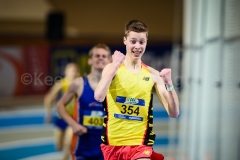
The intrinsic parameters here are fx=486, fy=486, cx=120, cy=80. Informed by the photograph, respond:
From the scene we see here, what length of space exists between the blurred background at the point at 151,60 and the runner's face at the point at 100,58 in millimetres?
1604

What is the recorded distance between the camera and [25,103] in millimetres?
16266

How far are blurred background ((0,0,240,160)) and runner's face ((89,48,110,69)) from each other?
1.60 metres

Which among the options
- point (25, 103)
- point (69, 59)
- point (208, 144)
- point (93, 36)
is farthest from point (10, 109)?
point (208, 144)

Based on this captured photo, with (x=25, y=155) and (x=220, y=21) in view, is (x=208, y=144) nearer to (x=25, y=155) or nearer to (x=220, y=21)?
(x=220, y=21)

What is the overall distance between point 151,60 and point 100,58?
1291 cm

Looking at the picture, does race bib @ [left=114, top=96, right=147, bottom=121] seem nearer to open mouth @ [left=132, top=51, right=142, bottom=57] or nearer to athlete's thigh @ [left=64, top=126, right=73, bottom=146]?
open mouth @ [left=132, top=51, right=142, bottom=57]

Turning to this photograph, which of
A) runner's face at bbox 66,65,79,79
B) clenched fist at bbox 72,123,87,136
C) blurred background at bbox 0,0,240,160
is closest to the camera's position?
clenched fist at bbox 72,123,87,136

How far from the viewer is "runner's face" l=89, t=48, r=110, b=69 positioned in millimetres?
4344

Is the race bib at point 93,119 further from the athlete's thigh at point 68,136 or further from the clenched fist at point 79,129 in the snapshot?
the athlete's thigh at point 68,136

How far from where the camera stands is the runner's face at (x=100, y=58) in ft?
14.3

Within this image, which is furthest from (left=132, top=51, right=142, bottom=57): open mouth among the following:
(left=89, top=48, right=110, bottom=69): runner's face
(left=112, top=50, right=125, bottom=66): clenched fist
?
(left=89, top=48, right=110, bottom=69): runner's face

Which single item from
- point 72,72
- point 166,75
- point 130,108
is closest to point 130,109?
point 130,108

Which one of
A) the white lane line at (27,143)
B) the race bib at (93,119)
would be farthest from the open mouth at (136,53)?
the white lane line at (27,143)

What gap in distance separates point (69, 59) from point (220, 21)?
37.9 feet
